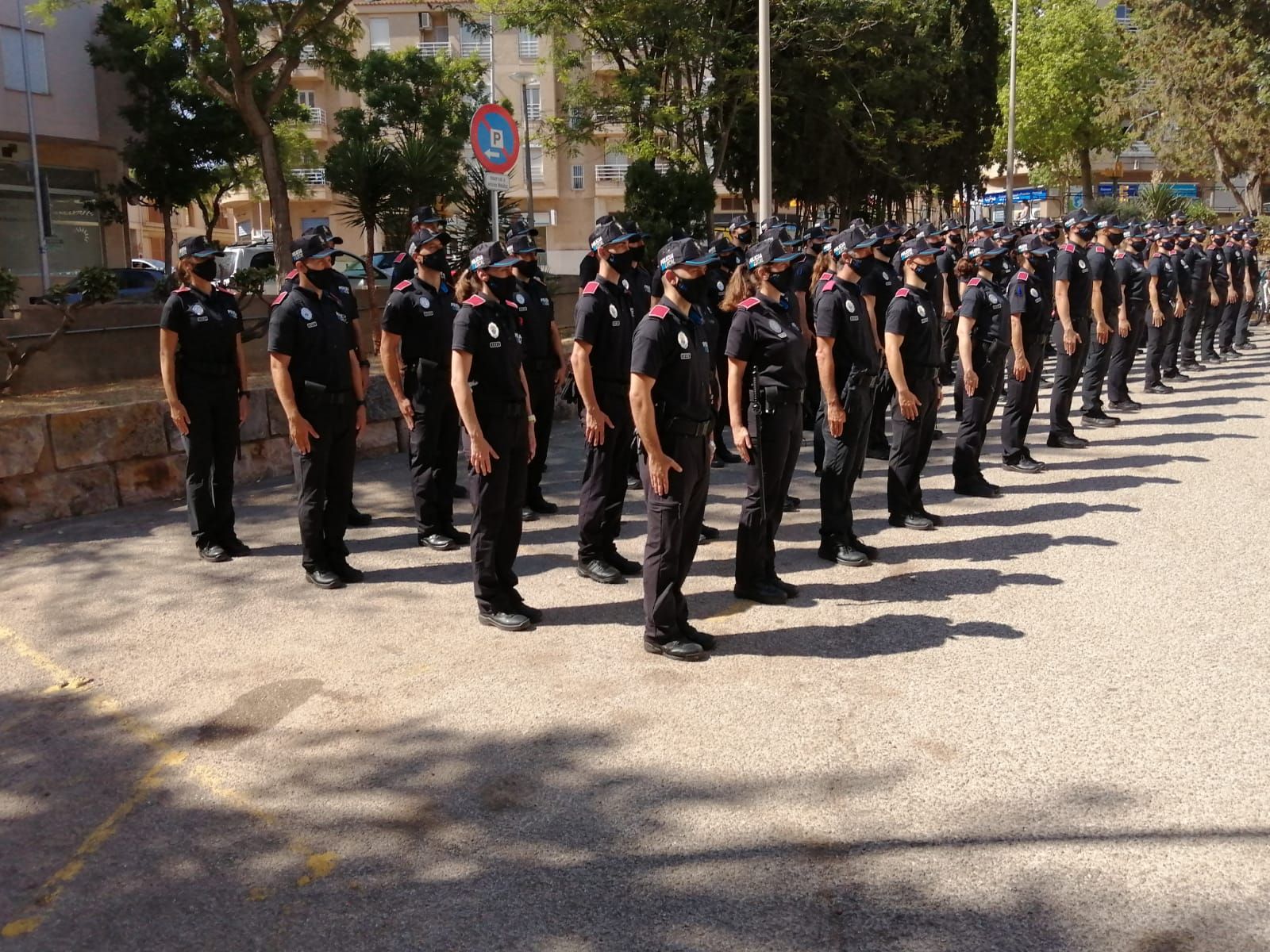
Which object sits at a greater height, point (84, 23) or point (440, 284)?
point (84, 23)

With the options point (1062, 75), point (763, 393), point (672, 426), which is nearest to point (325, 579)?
point (672, 426)

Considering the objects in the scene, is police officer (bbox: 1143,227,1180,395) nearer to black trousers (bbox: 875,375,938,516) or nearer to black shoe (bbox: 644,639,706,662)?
black trousers (bbox: 875,375,938,516)

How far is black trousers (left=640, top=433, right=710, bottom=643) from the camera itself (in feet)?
17.4

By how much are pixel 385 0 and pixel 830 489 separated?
1947 inches

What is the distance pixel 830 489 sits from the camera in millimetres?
6969

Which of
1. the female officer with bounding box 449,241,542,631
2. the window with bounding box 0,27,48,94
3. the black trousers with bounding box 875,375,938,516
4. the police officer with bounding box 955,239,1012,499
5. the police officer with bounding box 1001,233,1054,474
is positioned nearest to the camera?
the female officer with bounding box 449,241,542,631

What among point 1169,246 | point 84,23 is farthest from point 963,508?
point 84,23

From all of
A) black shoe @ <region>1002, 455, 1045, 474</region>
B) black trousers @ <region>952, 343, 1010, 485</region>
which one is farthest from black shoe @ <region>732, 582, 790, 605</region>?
black shoe @ <region>1002, 455, 1045, 474</region>

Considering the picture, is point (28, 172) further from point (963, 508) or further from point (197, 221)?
point (197, 221)

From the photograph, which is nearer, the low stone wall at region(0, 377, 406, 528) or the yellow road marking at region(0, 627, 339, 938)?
the yellow road marking at region(0, 627, 339, 938)

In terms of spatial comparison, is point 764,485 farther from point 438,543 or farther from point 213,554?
point 213,554

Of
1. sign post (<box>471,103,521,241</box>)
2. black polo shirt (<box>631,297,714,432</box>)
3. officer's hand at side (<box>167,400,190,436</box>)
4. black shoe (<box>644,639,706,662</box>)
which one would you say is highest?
sign post (<box>471,103,521,241</box>)

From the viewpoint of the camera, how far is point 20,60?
25859 millimetres

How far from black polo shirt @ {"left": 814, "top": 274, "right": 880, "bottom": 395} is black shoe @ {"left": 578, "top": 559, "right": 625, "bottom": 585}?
1.69m
